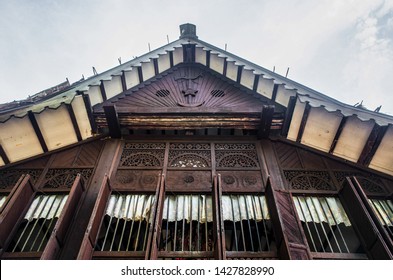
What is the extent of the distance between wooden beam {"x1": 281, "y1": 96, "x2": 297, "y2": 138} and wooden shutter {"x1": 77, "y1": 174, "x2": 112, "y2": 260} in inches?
185

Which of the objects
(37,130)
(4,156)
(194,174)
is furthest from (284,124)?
(4,156)

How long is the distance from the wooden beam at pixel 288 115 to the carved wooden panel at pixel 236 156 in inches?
37.2

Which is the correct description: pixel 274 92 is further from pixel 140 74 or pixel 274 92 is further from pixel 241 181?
pixel 140 74

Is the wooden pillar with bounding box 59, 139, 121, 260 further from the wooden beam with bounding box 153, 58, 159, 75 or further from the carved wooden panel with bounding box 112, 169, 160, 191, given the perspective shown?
the wooden beam with bounding box 153, 58, 159, 75

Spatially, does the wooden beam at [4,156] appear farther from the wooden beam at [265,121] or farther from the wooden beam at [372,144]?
the wooden beam at [372,144]

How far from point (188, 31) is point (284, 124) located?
589 centimetres

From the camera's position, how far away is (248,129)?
728 cm

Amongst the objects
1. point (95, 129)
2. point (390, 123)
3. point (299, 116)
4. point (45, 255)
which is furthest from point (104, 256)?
point (390, 123)

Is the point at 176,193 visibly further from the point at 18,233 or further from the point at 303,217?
the point at 18,233

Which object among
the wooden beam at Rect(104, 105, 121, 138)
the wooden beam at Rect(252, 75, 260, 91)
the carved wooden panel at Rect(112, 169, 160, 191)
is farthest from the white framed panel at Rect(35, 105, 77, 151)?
the wooden beam at Rect(252, 75, 260, 91)

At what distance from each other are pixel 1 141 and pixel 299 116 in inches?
284

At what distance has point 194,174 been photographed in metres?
6.17

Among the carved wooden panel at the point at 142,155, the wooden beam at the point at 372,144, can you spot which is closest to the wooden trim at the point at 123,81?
the carved wooden panel at the point at 142,155

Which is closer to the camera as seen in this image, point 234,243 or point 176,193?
point 234,243
